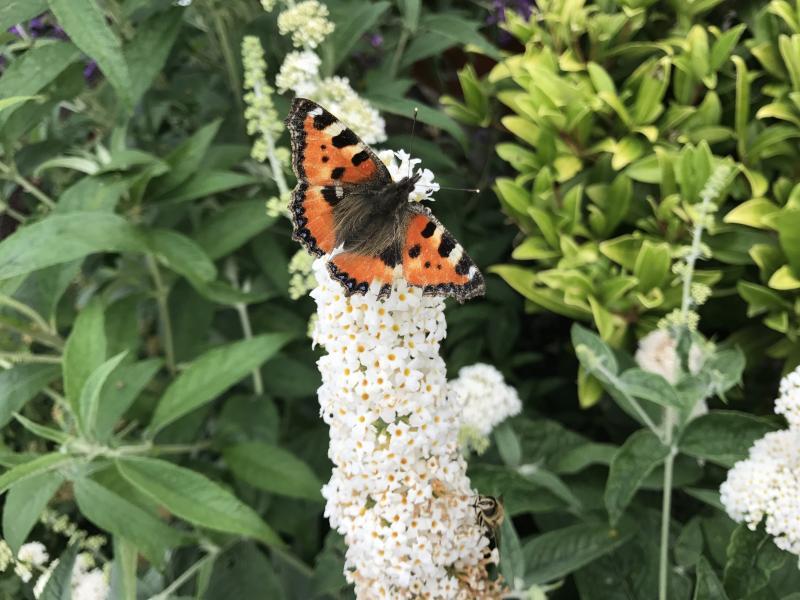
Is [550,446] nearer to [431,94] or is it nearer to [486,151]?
[486,151]

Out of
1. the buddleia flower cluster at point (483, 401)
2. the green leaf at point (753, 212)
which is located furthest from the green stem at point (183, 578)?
the green leaf at point (753, 212)

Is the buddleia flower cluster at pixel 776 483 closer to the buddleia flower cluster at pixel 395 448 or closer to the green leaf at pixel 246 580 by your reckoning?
the buddleia flower cluster at pixel 395 448

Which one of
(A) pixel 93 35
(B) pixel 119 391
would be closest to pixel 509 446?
(B) pixel 119 391

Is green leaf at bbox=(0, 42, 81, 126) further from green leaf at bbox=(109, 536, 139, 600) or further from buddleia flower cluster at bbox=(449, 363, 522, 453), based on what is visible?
buddleia flower cluster at bbox=(449, 363, 522, 453)

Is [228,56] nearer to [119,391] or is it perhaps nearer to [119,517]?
[119,391]

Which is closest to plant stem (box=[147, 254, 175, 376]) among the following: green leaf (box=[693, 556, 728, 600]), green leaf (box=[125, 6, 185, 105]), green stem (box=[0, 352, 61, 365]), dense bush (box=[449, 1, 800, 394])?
green stem (box=[0, 352, 61, 365])
